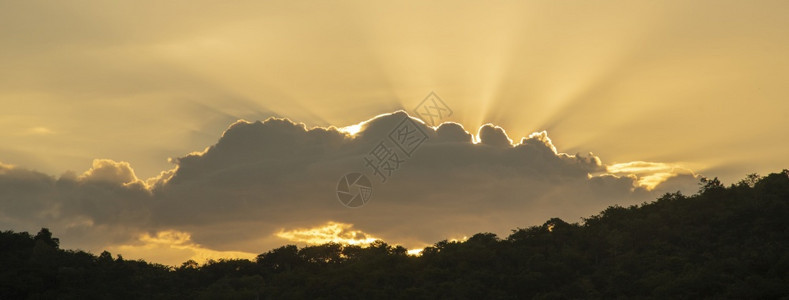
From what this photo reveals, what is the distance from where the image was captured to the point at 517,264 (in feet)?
348

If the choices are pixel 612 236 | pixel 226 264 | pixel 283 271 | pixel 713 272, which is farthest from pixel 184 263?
pixel 713 272

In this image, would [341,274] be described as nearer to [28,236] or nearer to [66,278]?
[66,278]

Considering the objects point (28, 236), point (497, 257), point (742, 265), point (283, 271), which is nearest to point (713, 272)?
point (742, 265)

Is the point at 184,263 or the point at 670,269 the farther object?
the point at 184,263

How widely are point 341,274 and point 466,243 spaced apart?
703 inches

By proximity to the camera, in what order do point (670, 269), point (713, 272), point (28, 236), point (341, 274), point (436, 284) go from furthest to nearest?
point (28, 236) → point (341, 274) → point (436, 284) → point (670, 269) → point (713, 272)

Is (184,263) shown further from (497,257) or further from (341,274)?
(497,257)

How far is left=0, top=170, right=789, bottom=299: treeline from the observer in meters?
91.9

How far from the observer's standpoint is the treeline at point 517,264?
3617 inches

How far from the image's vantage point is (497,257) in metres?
108

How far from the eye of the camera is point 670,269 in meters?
92.7

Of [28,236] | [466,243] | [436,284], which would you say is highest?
[28,236]

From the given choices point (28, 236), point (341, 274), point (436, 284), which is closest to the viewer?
point (436, 284)

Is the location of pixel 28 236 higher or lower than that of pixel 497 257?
Answer: higher
